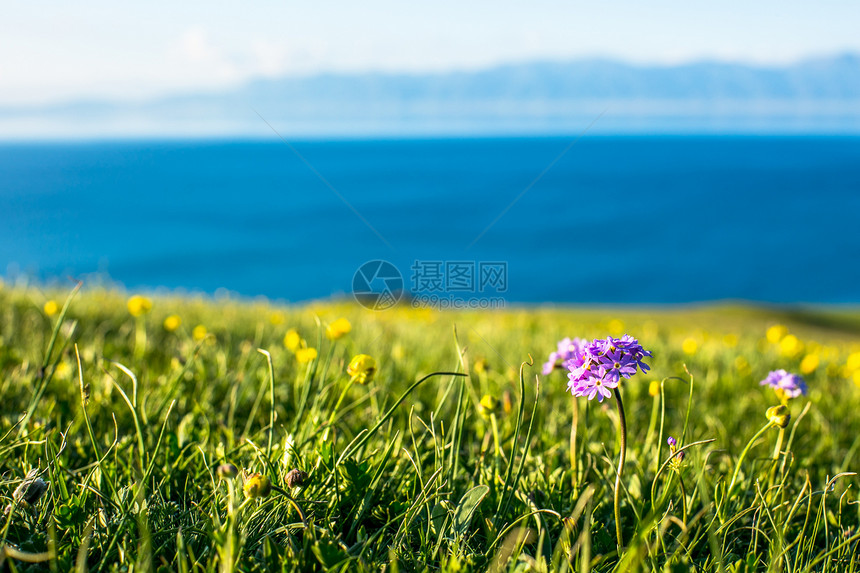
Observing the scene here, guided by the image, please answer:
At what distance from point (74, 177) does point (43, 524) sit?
215812mm

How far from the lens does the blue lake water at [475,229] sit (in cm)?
10912

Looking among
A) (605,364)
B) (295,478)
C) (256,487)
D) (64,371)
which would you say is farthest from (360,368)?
(64,371)

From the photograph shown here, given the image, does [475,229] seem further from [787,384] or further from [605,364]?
[605,364]

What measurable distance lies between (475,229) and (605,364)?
448 ft

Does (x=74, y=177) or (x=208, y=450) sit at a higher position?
(x=74, y=177)

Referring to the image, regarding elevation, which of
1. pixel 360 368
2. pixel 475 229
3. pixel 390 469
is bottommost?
pixel 390 469

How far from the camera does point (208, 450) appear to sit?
6.70ft

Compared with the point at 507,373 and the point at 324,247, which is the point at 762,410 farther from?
the point at 324,247

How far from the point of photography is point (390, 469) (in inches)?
76.4

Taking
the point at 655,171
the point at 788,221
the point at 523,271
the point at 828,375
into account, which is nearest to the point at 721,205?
the point at 788,221

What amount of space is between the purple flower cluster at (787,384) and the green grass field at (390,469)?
17 cm

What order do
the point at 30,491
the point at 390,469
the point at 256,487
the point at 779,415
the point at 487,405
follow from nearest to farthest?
the point at 256,487, the point at 30,491, the point at 779,415, the point at 487,405, the point at 390,469

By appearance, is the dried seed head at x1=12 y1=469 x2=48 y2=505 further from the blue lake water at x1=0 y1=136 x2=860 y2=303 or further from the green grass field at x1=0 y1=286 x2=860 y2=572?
the blue lake water at x1=0 y1=136 x2=860 y2=303

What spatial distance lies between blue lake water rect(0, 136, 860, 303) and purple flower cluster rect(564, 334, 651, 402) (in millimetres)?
76776
